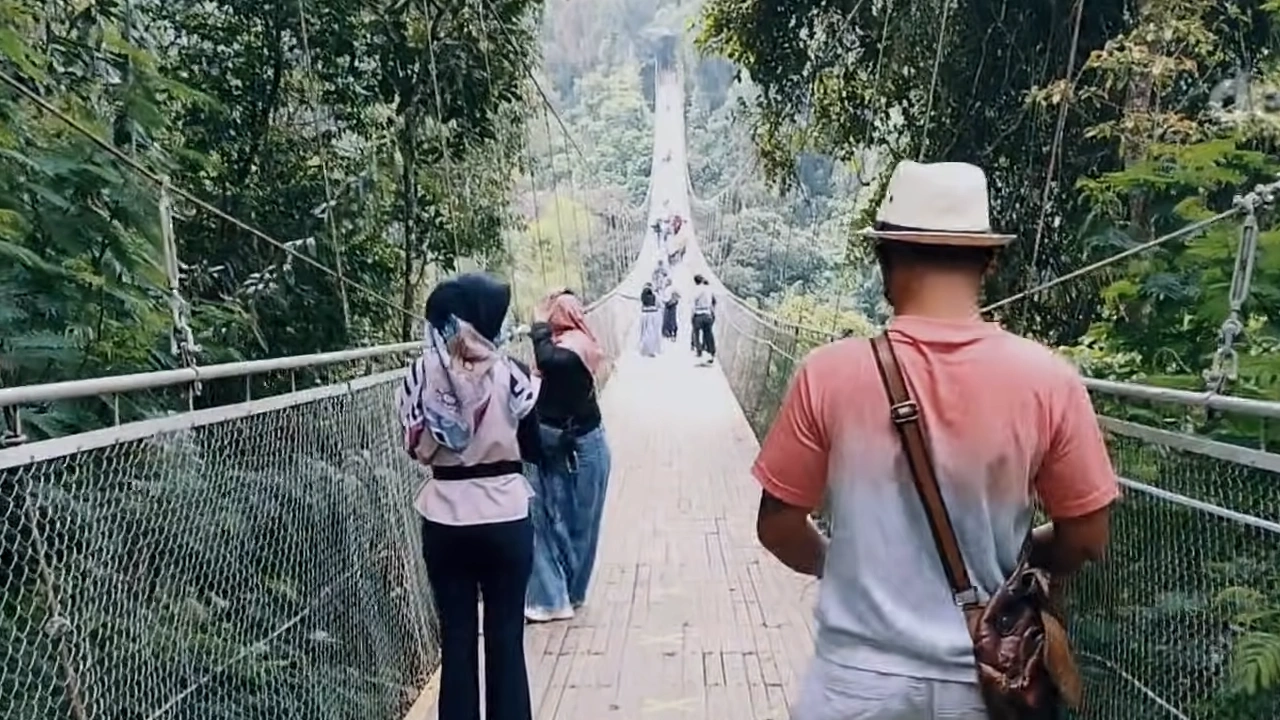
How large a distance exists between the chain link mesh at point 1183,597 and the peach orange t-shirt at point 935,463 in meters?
0.57

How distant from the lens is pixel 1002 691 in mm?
1358

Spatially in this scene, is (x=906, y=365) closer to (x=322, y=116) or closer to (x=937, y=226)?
(x=937, y=226)

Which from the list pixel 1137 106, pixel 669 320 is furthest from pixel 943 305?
pixel 669 320

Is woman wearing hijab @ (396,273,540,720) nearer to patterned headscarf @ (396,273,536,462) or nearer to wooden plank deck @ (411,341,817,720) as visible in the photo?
patterned headscarf @ (396,273,536,462)

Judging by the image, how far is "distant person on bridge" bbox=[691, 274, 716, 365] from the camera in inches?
603

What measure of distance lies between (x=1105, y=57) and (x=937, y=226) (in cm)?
376

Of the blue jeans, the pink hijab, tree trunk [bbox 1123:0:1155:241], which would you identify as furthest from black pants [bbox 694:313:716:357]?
the pink hijab

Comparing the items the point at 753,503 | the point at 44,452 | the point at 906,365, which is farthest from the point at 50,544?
the point at 753,503

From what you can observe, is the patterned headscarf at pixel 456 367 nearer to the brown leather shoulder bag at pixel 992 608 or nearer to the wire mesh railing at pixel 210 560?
the wire mesh railing at pixel 210 560

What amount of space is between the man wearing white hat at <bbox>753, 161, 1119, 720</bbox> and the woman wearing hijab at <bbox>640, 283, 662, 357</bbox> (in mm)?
14392

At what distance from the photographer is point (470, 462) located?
2.64m

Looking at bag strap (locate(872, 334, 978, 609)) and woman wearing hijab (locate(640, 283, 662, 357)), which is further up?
bag strap (locate(872, 334, 978, 609))

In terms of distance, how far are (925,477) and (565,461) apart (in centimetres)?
283

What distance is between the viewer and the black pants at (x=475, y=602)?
104 inches
